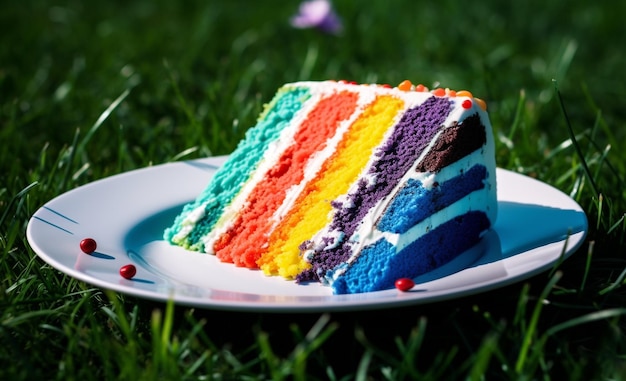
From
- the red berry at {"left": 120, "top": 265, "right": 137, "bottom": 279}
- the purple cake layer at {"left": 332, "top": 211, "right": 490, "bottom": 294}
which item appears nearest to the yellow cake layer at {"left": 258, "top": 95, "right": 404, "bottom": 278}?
the purple cake layer at {"left": 332, "top": 211, "right": 490, "bottom": 294}

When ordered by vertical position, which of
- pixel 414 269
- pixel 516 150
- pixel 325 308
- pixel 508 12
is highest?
pixel 325 308

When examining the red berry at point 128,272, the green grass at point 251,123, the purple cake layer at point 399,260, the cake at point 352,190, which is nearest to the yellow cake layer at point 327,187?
the cake at point 352,190

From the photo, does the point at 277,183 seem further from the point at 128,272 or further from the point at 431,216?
the point at 128,272

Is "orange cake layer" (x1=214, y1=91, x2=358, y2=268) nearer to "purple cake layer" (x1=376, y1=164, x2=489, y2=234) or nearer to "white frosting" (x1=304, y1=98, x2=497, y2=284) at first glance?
"white frosting" (x1=304, y1=98, x2=497, y2=284)

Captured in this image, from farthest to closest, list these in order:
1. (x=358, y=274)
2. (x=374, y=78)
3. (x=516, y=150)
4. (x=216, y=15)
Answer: (x=216, y=15) < (x=374, y=78) < (x=516, y=150) < (x=358, y=274)

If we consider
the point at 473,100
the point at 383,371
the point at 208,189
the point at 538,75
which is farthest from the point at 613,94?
the point at 383,371

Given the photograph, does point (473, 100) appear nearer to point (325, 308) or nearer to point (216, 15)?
point (325, 308)
